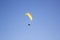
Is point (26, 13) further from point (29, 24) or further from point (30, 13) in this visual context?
point (29, 24)

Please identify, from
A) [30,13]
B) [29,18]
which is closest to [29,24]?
[29,18]

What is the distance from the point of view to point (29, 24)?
1180 mm

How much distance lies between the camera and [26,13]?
1186mm

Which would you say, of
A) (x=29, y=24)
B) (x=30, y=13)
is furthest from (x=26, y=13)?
(x=29, y=24)

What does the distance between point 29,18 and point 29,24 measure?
13cm

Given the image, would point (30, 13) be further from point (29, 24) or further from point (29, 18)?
point (29, 24)

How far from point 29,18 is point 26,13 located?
0.13 meters

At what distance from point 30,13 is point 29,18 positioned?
0.39 ft

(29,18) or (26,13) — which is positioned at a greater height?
(26,13)

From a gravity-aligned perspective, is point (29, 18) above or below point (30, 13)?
below

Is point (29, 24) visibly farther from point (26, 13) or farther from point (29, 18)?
point (26, 13)

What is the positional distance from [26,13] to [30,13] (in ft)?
0.29
